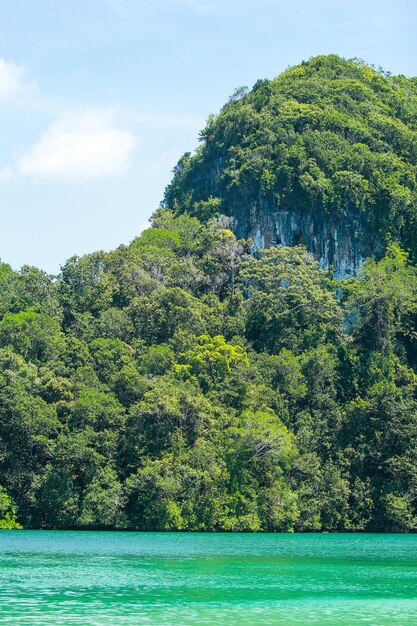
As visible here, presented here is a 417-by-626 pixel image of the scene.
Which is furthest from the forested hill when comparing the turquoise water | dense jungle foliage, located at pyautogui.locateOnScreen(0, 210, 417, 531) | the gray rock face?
the turquoise water

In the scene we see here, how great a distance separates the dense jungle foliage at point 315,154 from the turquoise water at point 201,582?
1352 inches

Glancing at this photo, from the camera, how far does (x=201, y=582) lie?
86.2 ft

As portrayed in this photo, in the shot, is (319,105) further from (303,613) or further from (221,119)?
(303,613)

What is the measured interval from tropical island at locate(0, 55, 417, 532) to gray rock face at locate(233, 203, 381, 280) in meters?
0.10

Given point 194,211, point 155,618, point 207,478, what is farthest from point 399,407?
point 155,618

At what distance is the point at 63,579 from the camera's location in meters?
26.2

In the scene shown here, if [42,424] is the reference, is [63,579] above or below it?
below

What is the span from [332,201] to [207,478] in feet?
92.3

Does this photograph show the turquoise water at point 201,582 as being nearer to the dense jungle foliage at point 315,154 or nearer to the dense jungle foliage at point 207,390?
the dense jungle foliage at point 207,390

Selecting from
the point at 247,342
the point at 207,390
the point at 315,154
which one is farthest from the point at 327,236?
the point at 207,390

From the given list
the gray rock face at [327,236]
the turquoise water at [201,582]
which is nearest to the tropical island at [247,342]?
the gray rock face at [327,236]

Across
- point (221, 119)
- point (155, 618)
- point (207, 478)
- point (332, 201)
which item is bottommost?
point (155, 618)

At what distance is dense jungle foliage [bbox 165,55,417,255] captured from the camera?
7125 cm

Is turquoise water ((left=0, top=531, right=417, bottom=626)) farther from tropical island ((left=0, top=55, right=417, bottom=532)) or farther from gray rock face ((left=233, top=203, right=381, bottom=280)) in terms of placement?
gray rock face ((left=233, top=203, right=381, bottom=280))
